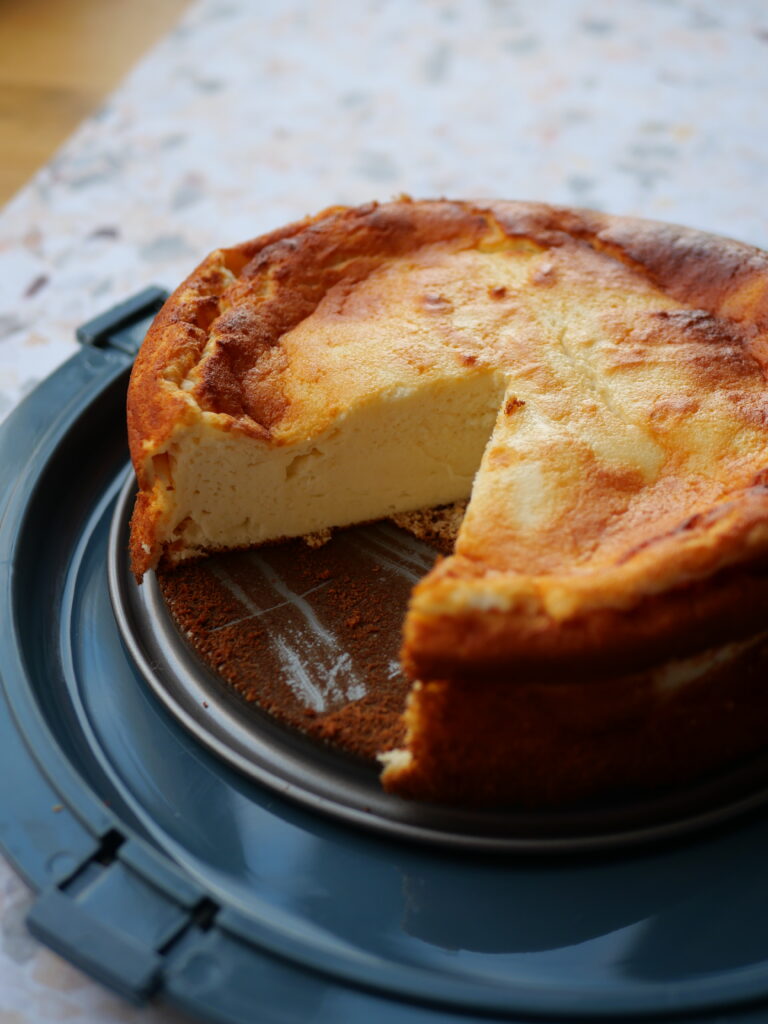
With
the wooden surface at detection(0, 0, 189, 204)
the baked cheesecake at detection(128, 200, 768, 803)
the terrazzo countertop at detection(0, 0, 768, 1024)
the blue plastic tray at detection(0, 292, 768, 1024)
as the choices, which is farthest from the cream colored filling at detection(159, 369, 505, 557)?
the wooden surface at detection(0, 0, 189, 204)

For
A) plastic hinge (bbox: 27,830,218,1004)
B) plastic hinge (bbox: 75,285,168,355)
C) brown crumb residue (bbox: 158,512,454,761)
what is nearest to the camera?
plastic hinge (bbox: 27,830,218,1004)

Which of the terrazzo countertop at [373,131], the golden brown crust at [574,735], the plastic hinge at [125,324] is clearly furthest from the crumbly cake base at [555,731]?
the terrazzo countertop at [373,131]

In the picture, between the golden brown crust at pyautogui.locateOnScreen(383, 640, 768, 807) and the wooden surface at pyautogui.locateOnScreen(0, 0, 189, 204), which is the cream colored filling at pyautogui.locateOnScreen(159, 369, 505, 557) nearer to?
the golden brown crust at pyautogui.locateOnScreen(383, 640, 768, 807)

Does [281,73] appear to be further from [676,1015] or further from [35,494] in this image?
[676,1015]

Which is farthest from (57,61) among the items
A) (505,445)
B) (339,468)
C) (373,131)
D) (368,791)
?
(368,791)

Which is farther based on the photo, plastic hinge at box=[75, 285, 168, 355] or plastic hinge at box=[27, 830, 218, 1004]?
plastic hinge at box=[75, 285, 168, 355]

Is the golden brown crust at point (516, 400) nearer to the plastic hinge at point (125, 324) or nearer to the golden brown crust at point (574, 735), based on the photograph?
the golden brown crust at point (574, 735)
